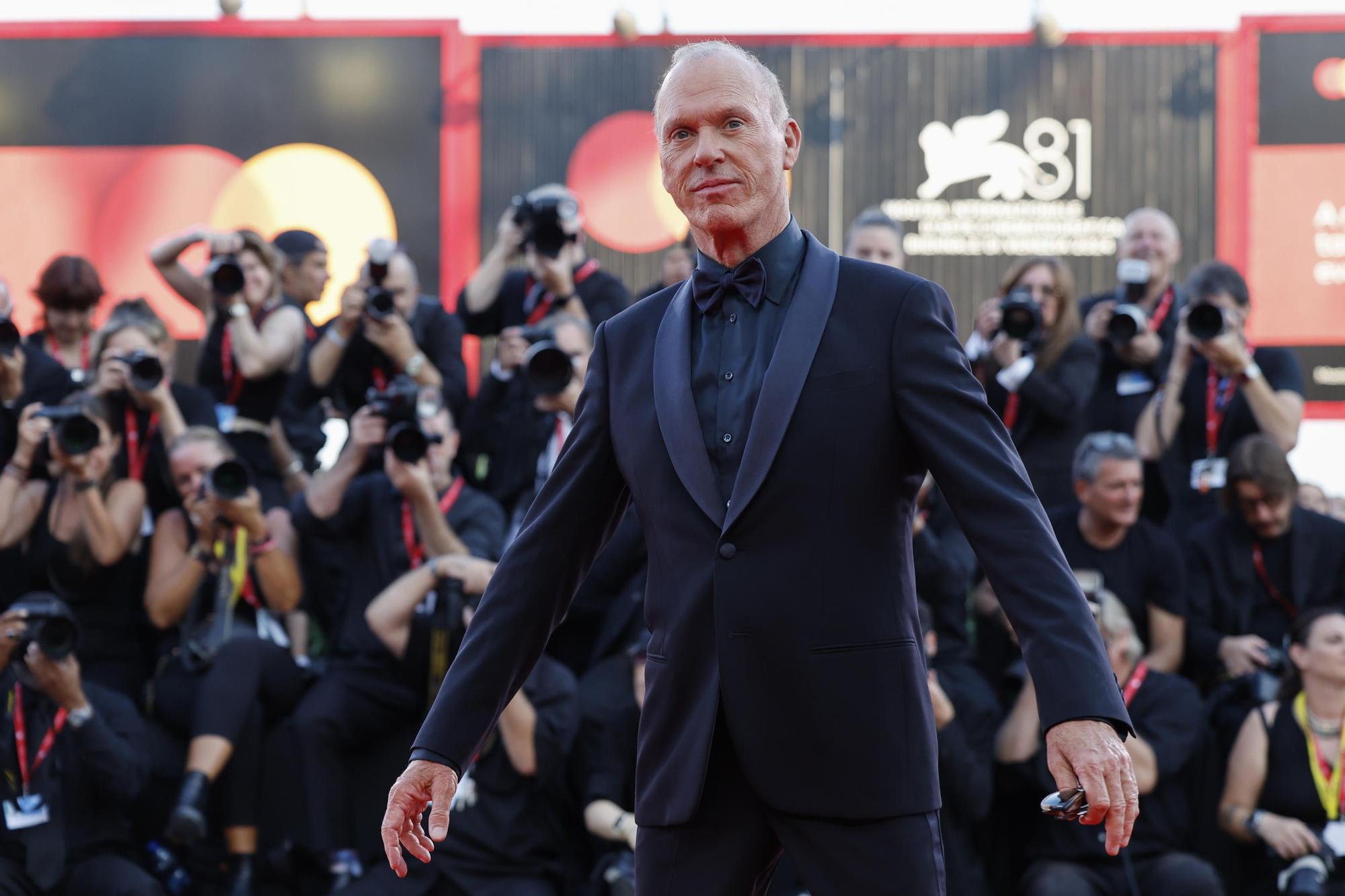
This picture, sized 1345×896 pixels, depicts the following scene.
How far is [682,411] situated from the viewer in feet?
7.18

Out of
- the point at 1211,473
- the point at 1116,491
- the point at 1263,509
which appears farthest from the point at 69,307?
the point at 1263,509

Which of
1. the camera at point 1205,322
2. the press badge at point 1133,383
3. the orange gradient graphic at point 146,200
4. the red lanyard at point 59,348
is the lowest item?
the press badge at point 1133,383

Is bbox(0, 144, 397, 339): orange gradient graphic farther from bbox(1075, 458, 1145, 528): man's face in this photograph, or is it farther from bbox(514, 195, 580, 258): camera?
bbox(1075, 458, 1145, 528): man's face

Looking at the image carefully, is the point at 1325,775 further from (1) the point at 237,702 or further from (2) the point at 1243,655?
(1) the point at 237,702

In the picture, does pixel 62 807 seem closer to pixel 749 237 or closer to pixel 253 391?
pixel 253 391

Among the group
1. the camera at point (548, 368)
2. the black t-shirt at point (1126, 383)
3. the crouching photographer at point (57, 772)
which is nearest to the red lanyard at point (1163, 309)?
the black t-shirt at point (1126, 383)

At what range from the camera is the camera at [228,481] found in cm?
538

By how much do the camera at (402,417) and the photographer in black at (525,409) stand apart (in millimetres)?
411

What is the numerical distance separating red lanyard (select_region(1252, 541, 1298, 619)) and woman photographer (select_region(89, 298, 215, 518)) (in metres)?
3.77

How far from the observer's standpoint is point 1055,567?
2.03 meters

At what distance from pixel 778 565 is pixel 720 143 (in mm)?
576

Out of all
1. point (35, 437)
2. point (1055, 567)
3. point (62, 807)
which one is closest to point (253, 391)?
point (35, 437)

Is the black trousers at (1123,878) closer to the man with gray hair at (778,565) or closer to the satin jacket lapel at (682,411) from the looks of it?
the man with gray hair at (778,565)

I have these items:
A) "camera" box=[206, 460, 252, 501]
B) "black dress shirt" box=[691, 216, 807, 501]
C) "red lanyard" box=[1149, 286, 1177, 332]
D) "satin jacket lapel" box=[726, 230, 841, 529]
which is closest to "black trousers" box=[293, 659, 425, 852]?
"camera" box=[206, 460, 252, 501]
